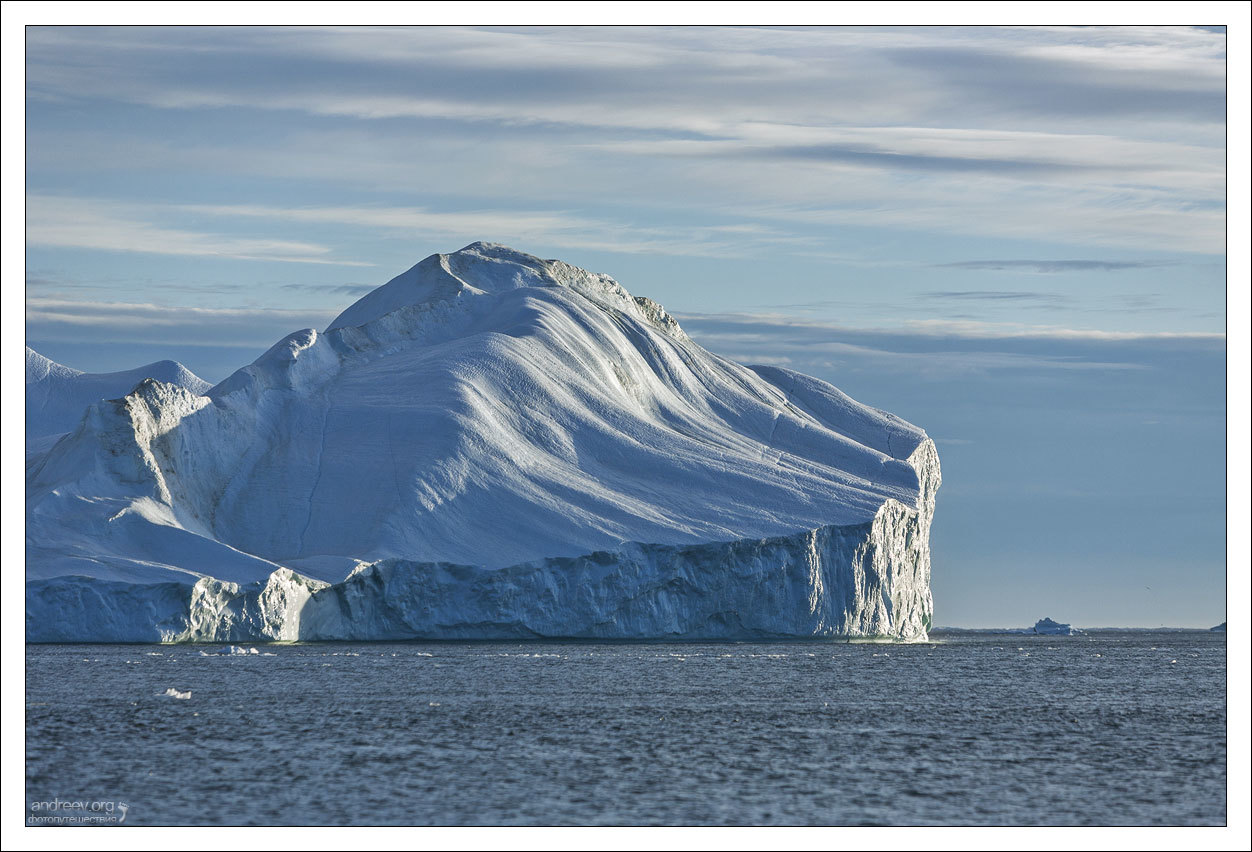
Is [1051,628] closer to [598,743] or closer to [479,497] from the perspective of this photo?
[479,497]

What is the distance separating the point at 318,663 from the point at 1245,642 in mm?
36188

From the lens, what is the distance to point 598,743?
117ft

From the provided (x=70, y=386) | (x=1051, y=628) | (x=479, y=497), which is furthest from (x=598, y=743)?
(x=1051, y=628)

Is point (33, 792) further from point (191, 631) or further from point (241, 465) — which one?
point (241, 465)

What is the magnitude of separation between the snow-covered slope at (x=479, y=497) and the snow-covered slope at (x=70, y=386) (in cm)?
1289

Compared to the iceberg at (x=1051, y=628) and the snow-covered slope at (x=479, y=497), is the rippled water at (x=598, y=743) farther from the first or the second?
the iceberg at (x=1051, y=628)

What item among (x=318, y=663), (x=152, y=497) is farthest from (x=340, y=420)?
(x=318, y=663)

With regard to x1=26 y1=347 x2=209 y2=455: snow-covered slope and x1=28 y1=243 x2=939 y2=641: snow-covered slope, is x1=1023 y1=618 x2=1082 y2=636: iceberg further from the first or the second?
x1=26 y1=347 x2=209 y2=455: snow-covered slope

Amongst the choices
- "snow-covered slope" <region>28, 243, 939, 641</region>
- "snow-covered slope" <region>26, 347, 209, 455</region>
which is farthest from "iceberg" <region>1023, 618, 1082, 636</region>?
"snow-covered slope" <region>26, 347, 209, 455</region>

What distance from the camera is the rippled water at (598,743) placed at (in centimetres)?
2755

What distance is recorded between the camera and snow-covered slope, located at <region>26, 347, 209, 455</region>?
335 ft

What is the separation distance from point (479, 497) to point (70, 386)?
122 ft

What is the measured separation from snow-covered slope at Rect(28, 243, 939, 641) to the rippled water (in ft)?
28.4

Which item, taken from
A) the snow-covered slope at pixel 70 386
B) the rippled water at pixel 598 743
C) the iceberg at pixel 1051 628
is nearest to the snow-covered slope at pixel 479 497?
the rippled water at pixel 598 743
